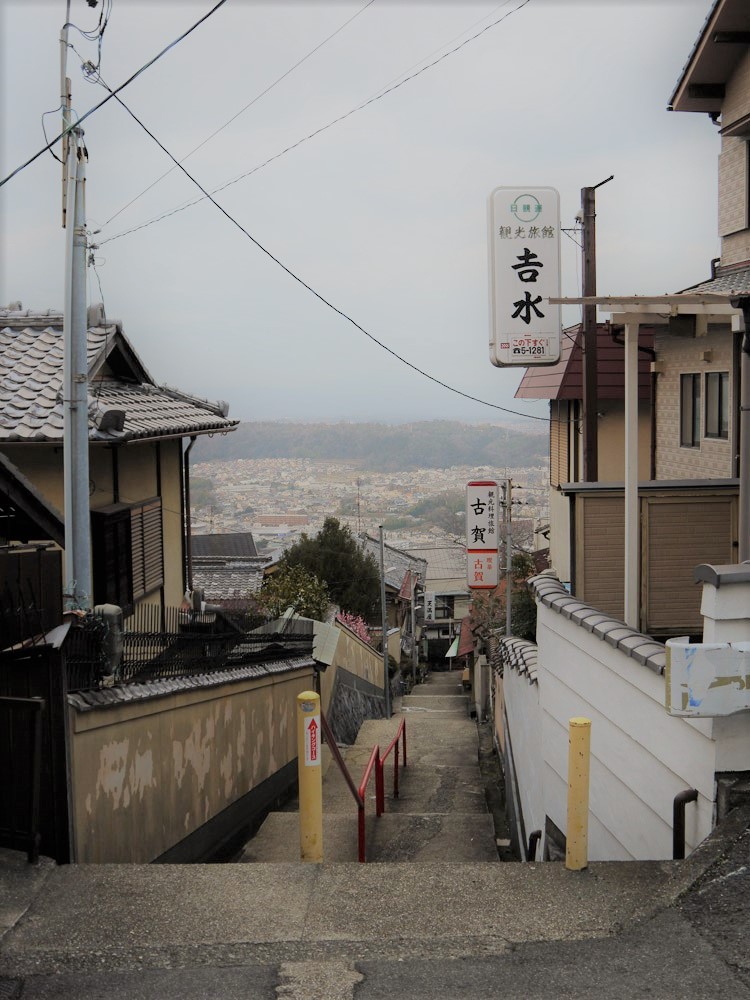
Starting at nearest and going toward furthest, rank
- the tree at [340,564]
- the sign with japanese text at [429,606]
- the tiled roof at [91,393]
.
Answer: the tiled roof at [91,393] → the tree at [340,564] → the sign with japanese text at [429,606]

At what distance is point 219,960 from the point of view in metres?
4.62

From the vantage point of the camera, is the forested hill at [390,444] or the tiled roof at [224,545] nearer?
the tiled roof at [224,545]

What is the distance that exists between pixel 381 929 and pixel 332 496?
98.0 metres

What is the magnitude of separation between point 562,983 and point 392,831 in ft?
18.9

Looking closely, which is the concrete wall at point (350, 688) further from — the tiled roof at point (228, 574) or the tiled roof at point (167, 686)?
the tiled roof at point (228, 574)

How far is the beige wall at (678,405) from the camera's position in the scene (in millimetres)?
14016

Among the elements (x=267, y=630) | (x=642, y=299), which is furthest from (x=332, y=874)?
(x=267, y=630)

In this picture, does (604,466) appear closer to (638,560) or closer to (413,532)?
(638,560)

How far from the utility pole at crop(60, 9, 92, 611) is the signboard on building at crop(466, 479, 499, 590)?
47.1 ft

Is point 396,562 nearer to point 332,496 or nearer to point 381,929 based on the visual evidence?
point 332,496

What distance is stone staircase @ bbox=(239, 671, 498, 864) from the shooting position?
9.05 metres

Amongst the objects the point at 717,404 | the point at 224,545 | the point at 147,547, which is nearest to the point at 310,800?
the point at 147,547

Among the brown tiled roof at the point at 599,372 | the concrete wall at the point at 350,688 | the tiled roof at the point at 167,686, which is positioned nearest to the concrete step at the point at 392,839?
the tiled roof at the point at 167,686

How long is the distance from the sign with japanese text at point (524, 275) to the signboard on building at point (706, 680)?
26.4ft
